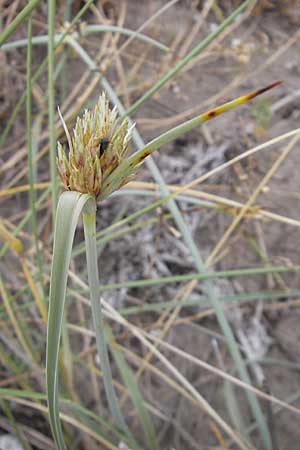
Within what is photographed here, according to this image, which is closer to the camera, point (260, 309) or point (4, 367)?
point (4, 367)

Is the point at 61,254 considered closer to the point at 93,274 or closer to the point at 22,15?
the point at 93,274

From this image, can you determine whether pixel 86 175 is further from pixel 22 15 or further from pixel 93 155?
pixel 22 15

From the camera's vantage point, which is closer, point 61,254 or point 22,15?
point 61,254

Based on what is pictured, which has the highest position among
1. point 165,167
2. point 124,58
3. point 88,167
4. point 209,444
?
point 124,58

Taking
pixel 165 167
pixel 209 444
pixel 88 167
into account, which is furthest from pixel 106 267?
pixel 88 167

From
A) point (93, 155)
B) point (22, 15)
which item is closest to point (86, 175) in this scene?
point (93, 155)

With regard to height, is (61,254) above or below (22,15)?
below

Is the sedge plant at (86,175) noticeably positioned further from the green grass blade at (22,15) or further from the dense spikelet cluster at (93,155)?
the green grass blade at (22,15)

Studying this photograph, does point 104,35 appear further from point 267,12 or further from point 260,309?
point 260,309
